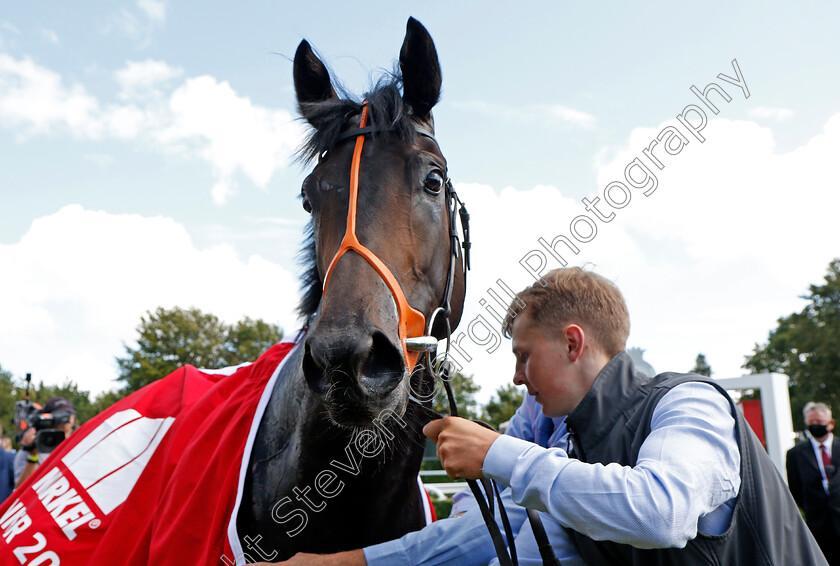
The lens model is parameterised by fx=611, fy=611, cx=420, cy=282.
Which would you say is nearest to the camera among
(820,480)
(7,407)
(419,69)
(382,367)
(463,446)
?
(463,446)

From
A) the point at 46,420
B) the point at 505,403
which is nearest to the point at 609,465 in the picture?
the point at 46,420

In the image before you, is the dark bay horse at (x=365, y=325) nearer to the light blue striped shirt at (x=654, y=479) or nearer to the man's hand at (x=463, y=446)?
the man's hand at (x=463, y=446)

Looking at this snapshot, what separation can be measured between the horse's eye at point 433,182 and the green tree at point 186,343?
107 feet

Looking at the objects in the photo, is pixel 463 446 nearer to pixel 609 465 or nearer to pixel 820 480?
pixel 609 465

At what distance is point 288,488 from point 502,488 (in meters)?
0.95

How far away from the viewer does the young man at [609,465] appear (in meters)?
1.33

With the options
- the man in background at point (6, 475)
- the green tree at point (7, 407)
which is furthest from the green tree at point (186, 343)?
the man in background at point (6, 475)

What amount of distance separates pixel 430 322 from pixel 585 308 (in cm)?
55

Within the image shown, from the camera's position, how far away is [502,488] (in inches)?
101

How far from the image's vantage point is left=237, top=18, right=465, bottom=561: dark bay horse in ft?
5.92

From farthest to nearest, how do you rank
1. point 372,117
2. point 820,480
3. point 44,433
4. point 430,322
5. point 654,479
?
point 820,480 → point 44,433 → point 372,117 → point 430,322 → point 654,479

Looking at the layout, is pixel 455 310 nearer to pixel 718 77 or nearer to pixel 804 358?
pixel 718 77

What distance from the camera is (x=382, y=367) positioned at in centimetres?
173

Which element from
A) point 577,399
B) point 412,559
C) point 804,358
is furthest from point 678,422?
point 804,358
